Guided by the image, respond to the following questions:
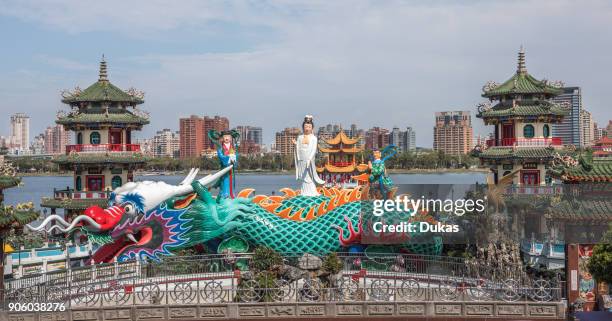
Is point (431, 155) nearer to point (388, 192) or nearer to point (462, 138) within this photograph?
point (462, 138)

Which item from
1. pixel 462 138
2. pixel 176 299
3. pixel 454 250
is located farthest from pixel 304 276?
pixel 462 138

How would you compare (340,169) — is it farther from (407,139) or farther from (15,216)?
(407,139)

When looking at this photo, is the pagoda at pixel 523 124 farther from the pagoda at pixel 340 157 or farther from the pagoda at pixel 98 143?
the pagoda at pixel 98 143

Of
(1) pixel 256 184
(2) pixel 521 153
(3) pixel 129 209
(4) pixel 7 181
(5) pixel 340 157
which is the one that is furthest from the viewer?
(1) pixel 256 184

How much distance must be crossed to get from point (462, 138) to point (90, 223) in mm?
134787

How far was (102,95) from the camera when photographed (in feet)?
121

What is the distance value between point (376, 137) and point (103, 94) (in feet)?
420

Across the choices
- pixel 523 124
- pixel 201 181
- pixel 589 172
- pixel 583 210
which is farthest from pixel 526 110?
pixel 201 181

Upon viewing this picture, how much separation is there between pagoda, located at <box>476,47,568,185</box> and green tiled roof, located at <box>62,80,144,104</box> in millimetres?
16687

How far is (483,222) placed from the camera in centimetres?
2555

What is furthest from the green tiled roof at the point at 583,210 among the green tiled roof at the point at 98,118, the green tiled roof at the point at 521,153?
the green tiled roof at the point at 98,118

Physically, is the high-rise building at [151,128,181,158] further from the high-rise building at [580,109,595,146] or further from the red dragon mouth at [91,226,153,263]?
the red dragon mouth at [91,226,153,263]

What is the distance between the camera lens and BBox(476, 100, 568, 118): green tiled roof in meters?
36.2

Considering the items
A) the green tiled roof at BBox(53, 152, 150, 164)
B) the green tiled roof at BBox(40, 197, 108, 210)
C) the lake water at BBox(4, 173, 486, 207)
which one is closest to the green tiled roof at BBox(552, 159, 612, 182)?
the green tiled roof at BBox(53, 152, 150, 164)
